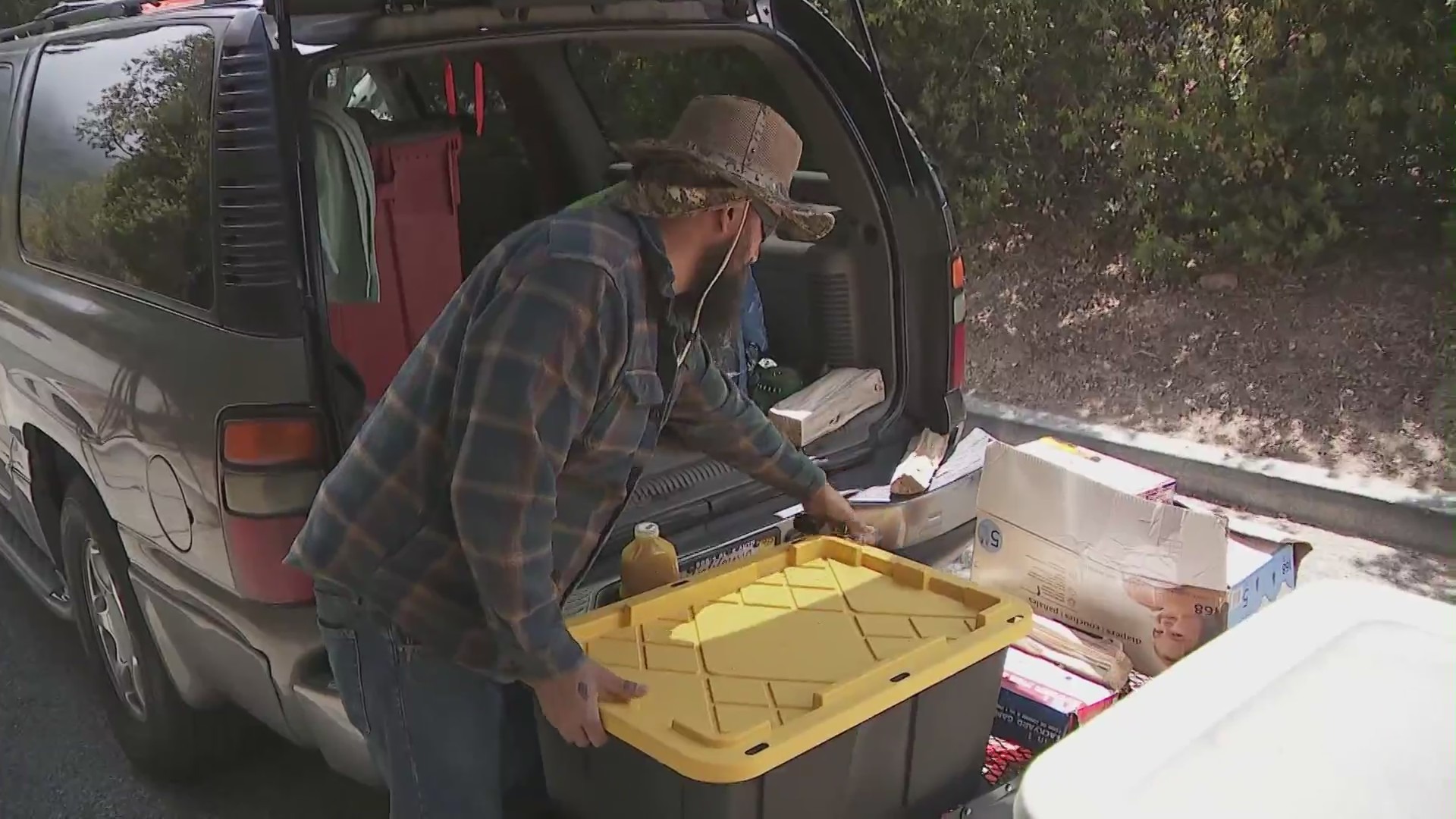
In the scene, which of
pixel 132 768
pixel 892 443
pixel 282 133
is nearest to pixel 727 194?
pixel 282 133

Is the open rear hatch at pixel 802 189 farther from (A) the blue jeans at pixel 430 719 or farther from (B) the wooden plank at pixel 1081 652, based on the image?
(B) the wooden plank at pixel 1081 652

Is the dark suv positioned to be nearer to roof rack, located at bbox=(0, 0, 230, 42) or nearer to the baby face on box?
roof rack, located at bbox=(0, 0, 230, 42)

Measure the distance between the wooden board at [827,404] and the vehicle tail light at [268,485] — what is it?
139cm

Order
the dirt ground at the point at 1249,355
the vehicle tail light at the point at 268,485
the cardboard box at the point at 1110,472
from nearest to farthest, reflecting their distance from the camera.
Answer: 1. the vehicle tail light at the point at 268,485
2. the cardboard box at the point at 1110,472
3. the dirt ground at the point at 1249,355

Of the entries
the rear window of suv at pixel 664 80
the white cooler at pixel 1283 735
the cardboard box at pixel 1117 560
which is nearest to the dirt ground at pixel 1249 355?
the rear window of suv at pixel 664 80

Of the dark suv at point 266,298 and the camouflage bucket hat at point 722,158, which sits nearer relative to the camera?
the camouflage bucket hat at point 722,158

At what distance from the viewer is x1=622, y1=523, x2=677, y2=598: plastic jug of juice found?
229cm

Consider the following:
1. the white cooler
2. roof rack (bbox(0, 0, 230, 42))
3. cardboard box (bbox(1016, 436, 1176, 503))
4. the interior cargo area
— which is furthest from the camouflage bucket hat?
roof rack (bbox(0, 0, 230, 42))

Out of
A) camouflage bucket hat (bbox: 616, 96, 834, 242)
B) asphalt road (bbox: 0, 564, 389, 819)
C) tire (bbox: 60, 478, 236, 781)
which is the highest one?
camouflage bucket hat (bbox: 616, 96, 834, 242)

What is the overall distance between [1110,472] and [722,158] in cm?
136

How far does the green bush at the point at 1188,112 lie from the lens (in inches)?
196

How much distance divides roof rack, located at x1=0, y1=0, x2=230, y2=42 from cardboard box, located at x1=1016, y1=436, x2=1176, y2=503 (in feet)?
7.00

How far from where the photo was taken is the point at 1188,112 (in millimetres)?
5520

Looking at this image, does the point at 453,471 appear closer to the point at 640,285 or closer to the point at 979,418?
the point at 640,285
